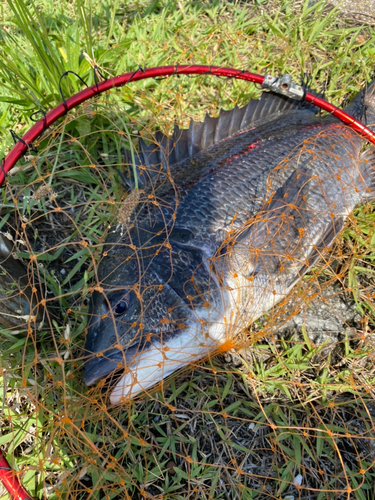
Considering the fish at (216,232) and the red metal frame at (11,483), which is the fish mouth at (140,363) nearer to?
the fish at (216,232)

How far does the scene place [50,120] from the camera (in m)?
2.78

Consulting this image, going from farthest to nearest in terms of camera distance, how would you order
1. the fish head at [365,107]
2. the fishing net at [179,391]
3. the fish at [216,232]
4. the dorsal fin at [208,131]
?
the fish head at [365,107], the dorsal fin at [208,131], the fishing net at [179,391], the fish at [216,232]

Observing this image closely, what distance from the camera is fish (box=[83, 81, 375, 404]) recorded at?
2348 millimetres

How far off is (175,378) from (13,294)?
1.37 metres

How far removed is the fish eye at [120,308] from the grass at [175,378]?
0.82ft

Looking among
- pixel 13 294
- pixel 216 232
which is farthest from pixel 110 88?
pixel 13 294

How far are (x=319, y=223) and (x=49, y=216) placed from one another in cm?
238

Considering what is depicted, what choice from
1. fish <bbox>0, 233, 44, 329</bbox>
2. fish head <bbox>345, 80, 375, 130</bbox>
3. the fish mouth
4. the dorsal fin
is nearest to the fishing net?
fish <bbox>0, 233, 44, 329</bbox>

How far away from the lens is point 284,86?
329cm

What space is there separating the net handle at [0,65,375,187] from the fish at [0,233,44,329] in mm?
546

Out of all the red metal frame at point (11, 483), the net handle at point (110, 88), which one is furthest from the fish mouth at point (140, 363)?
the net handle at point (110, 88)

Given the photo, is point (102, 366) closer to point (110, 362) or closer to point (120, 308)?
point (110, 362)

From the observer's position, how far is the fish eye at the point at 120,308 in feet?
7.87

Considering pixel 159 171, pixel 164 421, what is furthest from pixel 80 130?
pixel 164 421
